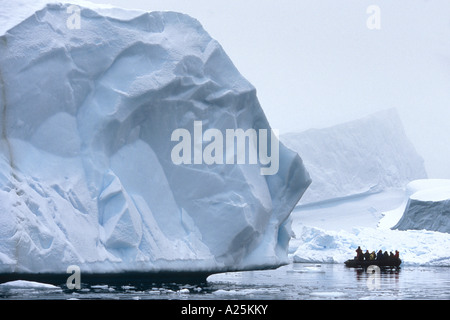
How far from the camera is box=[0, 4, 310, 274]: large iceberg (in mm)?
9750

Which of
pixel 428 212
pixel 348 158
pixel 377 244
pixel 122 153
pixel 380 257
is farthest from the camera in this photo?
pixel 348 158

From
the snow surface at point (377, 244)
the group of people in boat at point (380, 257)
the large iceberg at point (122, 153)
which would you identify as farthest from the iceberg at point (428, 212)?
the large iceberg at point (122, 153)

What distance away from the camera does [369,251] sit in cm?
2764

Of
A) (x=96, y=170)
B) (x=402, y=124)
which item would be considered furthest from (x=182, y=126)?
(x=402, y=124)

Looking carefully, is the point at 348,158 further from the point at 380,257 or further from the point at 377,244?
the point at 380,257

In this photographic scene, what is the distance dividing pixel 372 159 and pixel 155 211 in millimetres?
28740

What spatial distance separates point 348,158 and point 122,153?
28062mm

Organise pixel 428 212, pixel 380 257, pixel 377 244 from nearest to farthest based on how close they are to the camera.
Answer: pixel 380 257
pixel 377 244
pixel 428 212

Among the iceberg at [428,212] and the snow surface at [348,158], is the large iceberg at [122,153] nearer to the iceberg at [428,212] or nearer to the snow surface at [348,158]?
the iceberg at [428,212]

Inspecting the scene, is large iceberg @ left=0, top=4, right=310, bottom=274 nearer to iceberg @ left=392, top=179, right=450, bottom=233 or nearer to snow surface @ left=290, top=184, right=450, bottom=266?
snow surface @ left=290, top=184, right=450, bottom=266

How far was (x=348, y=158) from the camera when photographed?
125 feet

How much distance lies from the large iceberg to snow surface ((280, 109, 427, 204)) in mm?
24582

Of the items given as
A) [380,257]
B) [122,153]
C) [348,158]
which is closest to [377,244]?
[380,257]
